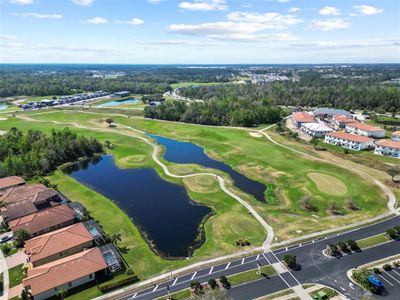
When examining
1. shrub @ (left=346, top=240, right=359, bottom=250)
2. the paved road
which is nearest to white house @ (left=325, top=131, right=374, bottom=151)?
the paved road

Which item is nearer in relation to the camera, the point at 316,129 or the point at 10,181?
the point at 10,181

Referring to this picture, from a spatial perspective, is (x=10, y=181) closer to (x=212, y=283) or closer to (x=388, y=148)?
(x=212, y=283)

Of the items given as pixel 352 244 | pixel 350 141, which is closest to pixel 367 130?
pixel 350 141

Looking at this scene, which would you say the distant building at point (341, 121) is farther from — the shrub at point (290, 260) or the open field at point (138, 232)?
the shrub at point (290, 260)

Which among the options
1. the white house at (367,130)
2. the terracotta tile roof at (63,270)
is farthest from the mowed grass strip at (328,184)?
the terracotta tile roof at (63,270)

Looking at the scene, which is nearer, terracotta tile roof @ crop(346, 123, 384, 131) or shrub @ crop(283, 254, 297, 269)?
shrub @ crop(283, 254, 297, 269)

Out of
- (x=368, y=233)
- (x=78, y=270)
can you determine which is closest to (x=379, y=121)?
(x=368, y=233)

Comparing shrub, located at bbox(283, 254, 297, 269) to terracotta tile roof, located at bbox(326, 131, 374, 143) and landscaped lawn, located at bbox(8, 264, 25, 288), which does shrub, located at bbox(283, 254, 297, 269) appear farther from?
terracotta tile roof, located at bbox(326, 131, 374, 143)
